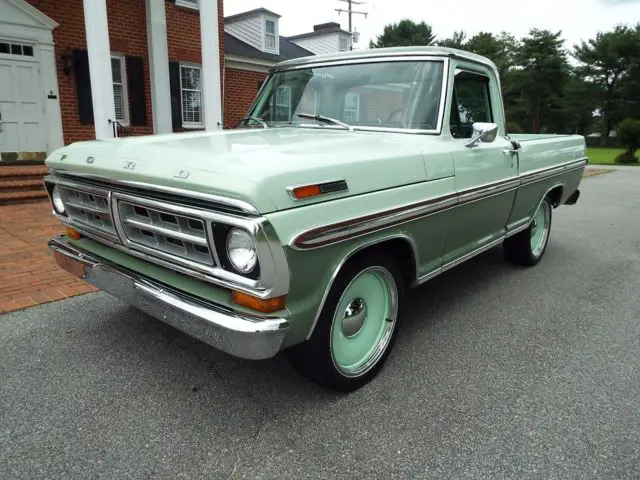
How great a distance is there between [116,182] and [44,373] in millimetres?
1241

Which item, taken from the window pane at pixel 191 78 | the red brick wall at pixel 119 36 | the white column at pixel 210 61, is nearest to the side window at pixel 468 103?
the white column at pixel 210 61

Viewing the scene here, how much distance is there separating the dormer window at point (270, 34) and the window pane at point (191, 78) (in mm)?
4999

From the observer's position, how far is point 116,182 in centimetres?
242

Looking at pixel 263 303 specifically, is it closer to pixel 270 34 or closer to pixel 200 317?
pixel 200 317

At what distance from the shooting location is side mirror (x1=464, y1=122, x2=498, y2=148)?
3168mm

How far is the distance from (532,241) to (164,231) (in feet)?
13.4

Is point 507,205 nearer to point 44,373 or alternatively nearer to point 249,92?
point 44,373

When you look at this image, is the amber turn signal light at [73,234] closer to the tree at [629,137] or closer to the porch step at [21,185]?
the porch step at [21,185]

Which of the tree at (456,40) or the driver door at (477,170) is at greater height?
the tree at (456,40)

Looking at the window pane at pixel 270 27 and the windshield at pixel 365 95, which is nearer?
the windshield at pixel 365 95

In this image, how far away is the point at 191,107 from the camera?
1180 cm

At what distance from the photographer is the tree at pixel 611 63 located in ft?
151

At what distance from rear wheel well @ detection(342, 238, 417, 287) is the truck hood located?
0.32 metres

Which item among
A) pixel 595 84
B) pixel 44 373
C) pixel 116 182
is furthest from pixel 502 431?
pixel 595 84
